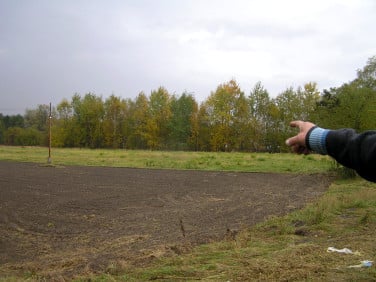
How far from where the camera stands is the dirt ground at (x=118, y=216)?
21.3 ft

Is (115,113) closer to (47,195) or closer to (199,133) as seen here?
(199,133)

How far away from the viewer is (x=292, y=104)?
2203 inches

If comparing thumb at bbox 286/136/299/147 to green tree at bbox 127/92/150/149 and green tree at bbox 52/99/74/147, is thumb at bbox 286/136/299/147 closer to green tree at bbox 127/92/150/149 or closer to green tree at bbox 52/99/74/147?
green tree at bbox 127/92/150/149

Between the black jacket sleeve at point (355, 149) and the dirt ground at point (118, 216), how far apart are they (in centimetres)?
476

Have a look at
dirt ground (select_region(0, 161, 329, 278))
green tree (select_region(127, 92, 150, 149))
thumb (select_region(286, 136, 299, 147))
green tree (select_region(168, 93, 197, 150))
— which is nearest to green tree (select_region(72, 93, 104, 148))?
green tree (select_region(127, 92, 150, 149))

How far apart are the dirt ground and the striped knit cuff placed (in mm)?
4667

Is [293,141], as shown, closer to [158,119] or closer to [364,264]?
[364,264]

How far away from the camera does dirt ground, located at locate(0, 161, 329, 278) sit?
6.50 m

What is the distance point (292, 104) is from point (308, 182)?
39.5 meters

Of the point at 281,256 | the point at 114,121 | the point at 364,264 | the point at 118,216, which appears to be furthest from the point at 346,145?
the point at 114,121

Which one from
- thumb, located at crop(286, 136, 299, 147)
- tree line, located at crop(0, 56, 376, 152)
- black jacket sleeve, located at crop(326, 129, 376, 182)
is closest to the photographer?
black jacket sleeve, located at crop(326, 129, 376, 182)

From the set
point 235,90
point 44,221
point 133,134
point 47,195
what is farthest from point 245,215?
point 133,134

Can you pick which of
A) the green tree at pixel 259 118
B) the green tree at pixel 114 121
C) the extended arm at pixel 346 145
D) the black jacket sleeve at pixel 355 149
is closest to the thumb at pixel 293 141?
the extended arm at pixel 346 145

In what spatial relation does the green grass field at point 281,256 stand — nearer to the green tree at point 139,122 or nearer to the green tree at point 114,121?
the green tree at point 139,122
